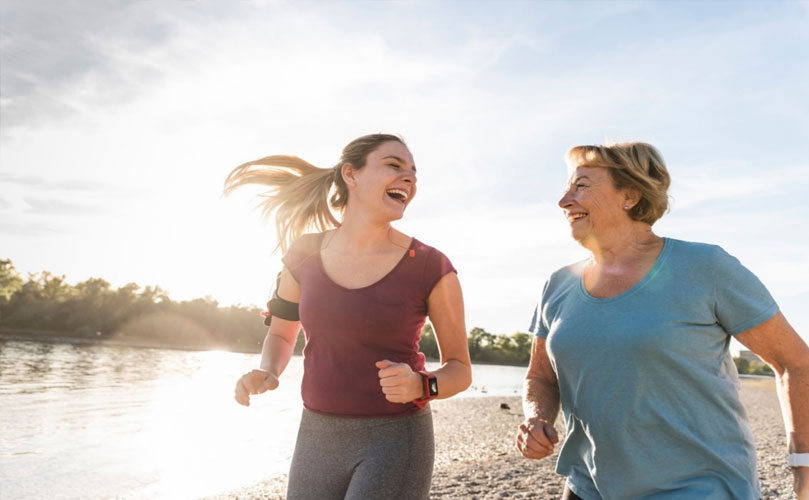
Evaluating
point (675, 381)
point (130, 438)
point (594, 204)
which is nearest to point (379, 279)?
point (594, 204)

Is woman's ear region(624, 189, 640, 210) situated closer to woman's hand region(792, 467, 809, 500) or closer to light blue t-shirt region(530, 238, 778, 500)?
light blue t-shirt region(530, 238, 778, 500)

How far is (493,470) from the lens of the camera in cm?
1417

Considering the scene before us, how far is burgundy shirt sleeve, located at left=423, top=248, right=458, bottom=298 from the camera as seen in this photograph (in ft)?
9.38

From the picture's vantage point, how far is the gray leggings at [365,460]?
8.61ft

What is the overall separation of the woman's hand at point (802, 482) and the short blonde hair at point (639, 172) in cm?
111

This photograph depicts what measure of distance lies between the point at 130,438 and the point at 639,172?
19336mm

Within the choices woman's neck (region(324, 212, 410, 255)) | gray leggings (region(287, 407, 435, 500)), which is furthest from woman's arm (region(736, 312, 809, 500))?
woman's neck (region(324, 212, 410, 255))

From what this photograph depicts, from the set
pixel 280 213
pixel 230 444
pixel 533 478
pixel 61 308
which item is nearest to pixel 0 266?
pixel 61 308

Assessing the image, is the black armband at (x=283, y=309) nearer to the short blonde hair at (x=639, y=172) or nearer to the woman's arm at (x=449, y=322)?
the woman's arm at (x=449, y=322)

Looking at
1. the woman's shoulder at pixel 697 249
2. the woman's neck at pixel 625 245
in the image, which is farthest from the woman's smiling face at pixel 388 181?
the woman's shoulder at pixel 697 249

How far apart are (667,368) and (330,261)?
5.35ft

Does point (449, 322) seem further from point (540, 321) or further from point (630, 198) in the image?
point (630, 198)

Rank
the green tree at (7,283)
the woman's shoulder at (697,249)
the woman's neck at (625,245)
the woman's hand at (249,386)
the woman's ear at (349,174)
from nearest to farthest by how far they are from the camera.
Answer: the woman's shoulder at (697,249), the woman's neck at (625,245), the woman's hand at (249,386), the woman's ear at (349,174), the green tree at (7,283)

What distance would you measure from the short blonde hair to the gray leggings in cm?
132
